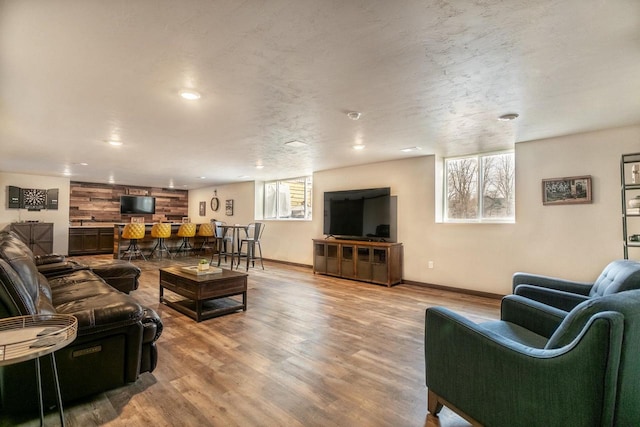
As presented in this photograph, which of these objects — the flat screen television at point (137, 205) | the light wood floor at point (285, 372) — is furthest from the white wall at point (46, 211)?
the light wood floor at point (285, 372)

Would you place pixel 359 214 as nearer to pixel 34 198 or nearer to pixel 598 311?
pixel 598 311

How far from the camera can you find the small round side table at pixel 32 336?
1212 mm

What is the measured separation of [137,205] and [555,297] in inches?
435

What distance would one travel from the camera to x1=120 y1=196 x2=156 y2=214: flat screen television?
9.92 metres

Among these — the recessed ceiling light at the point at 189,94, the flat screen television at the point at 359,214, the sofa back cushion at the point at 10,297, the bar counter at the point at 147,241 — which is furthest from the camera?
the bar counter at the point at 147,241

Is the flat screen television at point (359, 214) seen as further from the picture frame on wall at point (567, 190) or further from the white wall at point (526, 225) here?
the picture frame on wall at point (567, 190)

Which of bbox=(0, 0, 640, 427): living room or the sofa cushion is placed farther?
bbox=(0, 0, 640, 427): living room

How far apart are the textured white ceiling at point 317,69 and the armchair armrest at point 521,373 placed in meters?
1.62

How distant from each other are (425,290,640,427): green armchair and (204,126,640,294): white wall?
3.33 m

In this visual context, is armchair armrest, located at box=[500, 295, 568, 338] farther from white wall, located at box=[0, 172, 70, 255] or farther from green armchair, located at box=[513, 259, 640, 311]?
white wall, located at box=[0, 172, 70, 255]

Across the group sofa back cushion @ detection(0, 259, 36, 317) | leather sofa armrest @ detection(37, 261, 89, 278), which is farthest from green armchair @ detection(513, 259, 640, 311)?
leather sofa armrest @ detection(37, 261, 89, 278)

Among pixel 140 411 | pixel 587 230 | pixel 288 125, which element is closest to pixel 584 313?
pixel 140 411

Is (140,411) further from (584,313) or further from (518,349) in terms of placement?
(584,313)

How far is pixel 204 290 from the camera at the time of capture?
3533 millimetres
